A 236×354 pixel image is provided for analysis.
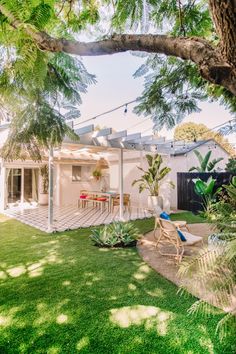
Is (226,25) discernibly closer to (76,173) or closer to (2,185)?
(2,185)

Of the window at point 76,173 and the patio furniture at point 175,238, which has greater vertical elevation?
the window at point 76,173

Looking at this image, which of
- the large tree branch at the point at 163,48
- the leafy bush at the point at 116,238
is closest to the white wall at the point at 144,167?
the leafy bush at the point at 116,238

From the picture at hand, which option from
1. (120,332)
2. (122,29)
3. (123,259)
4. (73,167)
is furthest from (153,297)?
(73,167)

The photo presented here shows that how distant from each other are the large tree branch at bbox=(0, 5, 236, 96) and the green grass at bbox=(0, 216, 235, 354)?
9.60ft

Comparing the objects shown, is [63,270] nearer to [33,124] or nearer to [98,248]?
[98,248]

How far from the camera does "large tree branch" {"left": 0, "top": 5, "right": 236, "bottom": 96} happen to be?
1161 millimetres

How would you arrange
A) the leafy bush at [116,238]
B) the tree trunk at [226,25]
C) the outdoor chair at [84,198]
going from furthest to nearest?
the outdoor chair at [84,198]
the leafy bush at [116,238]
the tree trunk at [226,25]

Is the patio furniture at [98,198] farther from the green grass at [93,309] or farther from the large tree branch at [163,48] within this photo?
the large tree branch at [163,48]

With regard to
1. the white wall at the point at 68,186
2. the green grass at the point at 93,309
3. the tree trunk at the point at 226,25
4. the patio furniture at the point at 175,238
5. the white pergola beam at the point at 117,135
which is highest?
the white pergola beam at the point at 117,135

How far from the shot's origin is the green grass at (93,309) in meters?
2.82

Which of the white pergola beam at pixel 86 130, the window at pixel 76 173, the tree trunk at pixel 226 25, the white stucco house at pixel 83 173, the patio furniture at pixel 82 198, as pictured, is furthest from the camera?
the window at pixel 76 173

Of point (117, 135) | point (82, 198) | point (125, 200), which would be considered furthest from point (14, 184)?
point (117, 135)

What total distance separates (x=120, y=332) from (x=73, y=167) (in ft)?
48.8

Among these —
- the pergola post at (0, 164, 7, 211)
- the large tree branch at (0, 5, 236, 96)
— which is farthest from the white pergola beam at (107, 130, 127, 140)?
the large tree branch at (0, 5, 236, 96)
